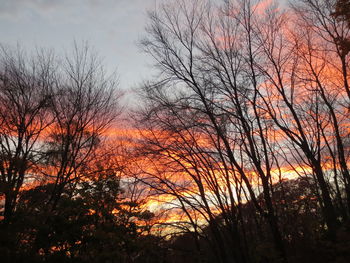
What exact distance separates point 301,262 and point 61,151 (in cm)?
1337

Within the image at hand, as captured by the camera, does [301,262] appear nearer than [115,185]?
Yes

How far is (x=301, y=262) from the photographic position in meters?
13.9

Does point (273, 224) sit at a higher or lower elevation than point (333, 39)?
lower

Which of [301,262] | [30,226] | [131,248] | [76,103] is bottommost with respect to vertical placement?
[301,262]

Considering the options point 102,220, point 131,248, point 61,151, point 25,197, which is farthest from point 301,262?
point 25,197

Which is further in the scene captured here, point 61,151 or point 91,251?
point 91,251

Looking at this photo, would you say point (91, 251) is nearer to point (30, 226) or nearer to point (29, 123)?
point (30, 226)

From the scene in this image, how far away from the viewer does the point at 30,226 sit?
11578 millimetres

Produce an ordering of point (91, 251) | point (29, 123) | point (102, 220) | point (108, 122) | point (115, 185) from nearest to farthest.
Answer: point (29, 123) → point (108, 122) → point (91, 251) → point (102, 220) → point (115, 185)

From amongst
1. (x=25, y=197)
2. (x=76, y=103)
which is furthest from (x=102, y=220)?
(x=76, y=103)

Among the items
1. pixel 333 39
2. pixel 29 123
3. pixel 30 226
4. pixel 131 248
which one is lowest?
pixel 131 248

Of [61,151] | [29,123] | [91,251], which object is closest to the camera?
[29,123]

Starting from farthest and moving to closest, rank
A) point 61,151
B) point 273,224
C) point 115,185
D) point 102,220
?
1. point 115,185
2. point 102,220
3. point 61,151
4. point 273,224

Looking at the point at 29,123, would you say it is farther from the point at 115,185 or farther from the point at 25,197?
the point at 115,185
